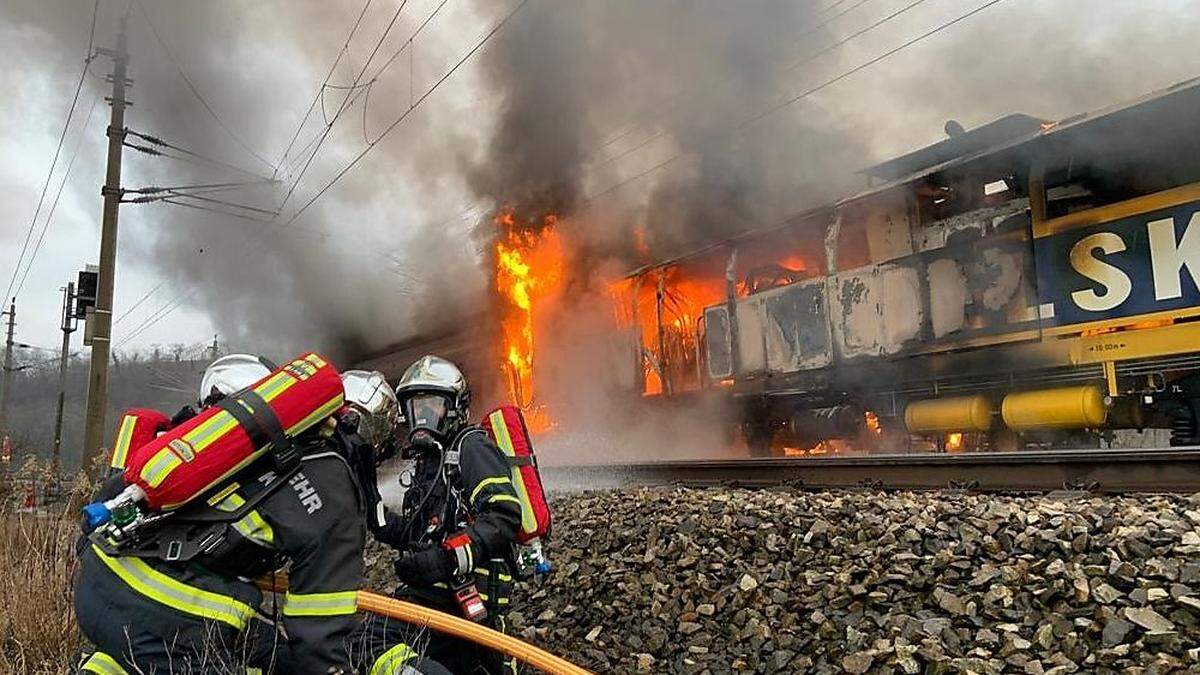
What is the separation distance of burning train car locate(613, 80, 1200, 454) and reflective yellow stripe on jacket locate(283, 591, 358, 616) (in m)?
7.73

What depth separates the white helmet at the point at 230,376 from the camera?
2531 millimetres

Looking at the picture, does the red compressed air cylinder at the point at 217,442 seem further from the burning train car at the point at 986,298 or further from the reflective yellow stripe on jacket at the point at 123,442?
the burning train car at the point at 986,298

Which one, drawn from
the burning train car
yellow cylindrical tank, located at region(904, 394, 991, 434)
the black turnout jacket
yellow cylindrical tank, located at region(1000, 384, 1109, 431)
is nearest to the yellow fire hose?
the black turnout jacket

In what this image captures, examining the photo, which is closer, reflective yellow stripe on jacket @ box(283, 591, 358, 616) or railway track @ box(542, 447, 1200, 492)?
reflective yellow stripe on jacket @ box(283, 591, 358, 616)

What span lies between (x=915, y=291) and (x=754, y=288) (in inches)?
114

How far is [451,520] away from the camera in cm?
320

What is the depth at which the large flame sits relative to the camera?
16031mm

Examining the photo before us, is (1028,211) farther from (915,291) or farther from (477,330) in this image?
(477,330)

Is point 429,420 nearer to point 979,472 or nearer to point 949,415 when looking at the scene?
point 979,472

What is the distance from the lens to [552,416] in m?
15.9

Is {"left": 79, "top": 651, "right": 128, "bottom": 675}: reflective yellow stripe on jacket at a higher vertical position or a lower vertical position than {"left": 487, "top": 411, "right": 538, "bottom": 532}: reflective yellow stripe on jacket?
lower

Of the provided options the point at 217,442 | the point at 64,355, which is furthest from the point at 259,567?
the point at 64,355

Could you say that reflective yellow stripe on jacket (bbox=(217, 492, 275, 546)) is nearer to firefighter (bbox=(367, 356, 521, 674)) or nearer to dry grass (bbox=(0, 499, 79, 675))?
firefighter (bbox=(367, 356, 521, 674))

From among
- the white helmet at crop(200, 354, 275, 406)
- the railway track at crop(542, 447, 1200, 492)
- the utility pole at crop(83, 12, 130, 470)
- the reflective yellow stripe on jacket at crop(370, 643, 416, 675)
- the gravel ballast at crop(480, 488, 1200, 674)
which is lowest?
the gravel ballast at crop(480, 488, 1200, 674)
